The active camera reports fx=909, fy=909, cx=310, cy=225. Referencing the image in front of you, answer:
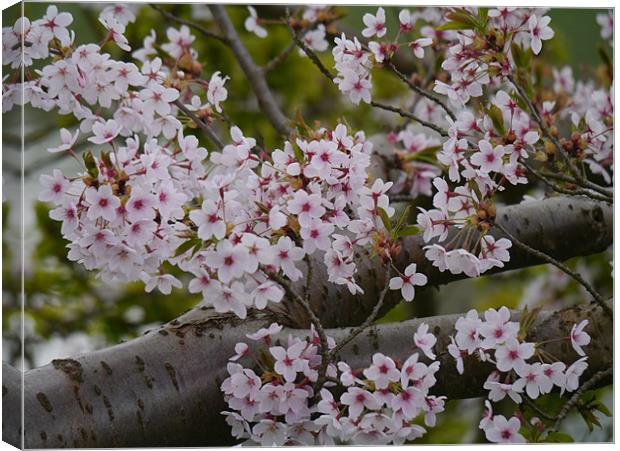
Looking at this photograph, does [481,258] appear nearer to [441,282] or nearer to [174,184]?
[441,282]

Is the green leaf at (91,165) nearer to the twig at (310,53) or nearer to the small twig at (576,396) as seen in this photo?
the twig at (310,53)

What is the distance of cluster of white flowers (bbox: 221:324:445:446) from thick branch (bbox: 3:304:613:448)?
0.11 ft

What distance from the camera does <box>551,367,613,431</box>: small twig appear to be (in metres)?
1.48

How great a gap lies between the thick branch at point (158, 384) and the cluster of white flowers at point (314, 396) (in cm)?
3

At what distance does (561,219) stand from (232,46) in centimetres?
75

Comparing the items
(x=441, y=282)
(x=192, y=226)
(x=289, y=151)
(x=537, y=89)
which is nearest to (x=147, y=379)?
(x=192, y=226)

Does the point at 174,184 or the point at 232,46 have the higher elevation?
the point at 232,46

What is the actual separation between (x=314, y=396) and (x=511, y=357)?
1.08 ft

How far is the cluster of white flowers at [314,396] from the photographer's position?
1.38 m

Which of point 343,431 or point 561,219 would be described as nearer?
point 343,431

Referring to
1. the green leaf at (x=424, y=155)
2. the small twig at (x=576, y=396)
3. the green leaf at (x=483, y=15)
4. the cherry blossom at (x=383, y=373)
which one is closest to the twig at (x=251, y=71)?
the green leaf at (x=424, y=155)

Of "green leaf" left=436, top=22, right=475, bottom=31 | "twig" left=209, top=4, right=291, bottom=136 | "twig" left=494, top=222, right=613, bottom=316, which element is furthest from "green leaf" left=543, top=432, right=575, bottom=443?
"twig" left=209, top=4, right=291, bottom=136

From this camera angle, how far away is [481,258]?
4.62ft

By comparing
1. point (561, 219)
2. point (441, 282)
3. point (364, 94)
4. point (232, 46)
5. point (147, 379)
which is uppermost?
point (232, 46)
